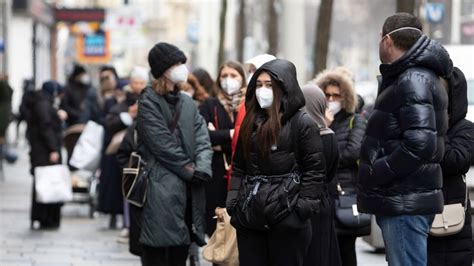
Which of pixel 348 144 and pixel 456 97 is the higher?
pixel 456 97

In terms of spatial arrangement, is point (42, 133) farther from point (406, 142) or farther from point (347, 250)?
point (406, 142)

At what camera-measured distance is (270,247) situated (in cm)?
815

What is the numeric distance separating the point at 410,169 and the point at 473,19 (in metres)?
48.8

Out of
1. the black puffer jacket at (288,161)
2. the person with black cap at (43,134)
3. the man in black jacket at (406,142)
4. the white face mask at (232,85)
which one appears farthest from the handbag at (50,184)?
the man in black jacket at (406,142)

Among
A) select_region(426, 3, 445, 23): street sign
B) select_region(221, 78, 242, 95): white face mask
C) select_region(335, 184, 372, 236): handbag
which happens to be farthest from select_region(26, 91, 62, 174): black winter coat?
select_region(426, 3, 445, 23): street sign

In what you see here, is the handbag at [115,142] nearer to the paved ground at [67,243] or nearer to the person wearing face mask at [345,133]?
the paved ground at [67,243]

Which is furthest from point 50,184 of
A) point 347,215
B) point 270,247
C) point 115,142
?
point 270,247

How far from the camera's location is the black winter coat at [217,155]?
37.1 ft

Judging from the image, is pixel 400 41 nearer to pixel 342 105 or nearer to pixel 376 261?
pixel 342 105

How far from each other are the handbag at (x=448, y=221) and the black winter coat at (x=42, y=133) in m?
8.05

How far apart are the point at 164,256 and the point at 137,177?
671 millimetres

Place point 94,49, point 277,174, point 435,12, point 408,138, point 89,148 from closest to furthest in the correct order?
point 408,138, point 277,174, point 89,148, point 435,12, point 94,49

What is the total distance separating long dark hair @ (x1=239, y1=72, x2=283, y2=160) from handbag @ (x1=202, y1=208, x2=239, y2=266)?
0.99 meters

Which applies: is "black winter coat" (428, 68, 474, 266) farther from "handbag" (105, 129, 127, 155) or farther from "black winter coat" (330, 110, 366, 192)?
"handbag" (105, 129, 127, 155)
